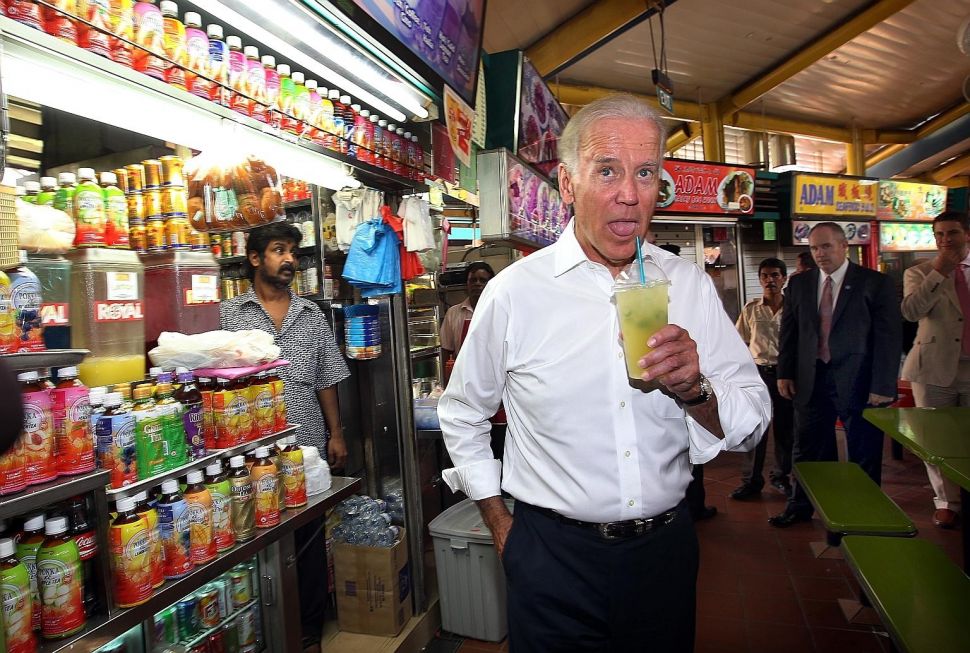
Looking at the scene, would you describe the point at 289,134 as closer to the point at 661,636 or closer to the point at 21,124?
the point at 21,124

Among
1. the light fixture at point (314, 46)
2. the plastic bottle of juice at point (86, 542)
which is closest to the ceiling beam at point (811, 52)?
the light fixture at point (314, 46)

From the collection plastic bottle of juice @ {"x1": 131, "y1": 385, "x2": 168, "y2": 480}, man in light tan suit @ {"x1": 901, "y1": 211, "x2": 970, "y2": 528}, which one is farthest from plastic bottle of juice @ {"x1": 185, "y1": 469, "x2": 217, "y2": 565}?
man in light tan suit @ {"x1": 901, "y1": 211, "x2": 970, "y2": 528}

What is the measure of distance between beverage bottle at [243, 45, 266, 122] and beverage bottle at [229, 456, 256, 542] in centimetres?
137

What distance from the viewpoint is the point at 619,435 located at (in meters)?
1.63

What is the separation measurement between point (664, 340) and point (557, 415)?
1.55ft

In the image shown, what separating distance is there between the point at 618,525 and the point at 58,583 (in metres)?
1.39

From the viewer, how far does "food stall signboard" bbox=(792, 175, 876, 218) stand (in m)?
9.77

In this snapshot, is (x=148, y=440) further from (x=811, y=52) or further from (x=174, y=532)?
(x=811, y=52)

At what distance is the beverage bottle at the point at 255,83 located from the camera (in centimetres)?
250

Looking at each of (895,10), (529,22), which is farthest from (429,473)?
(895,10)

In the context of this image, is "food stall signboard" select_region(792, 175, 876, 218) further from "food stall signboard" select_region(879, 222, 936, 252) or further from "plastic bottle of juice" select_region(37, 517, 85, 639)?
"plastic bottle of juice" select_region(37, 517, 85, 639)

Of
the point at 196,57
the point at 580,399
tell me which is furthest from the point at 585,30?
the point at 580,399

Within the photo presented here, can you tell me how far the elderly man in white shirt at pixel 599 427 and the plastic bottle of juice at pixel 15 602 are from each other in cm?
108

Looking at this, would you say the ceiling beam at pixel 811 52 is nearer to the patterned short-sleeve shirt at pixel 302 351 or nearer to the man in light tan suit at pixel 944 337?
the man in light tan suit at pixel 944 337
